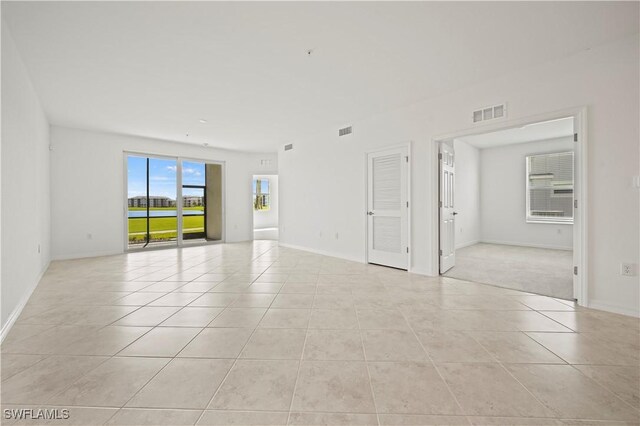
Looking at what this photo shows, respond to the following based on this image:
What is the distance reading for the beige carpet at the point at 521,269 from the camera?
3687 millimetres

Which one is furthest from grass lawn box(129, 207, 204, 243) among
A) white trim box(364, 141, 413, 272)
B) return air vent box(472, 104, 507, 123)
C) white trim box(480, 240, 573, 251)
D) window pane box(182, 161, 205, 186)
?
white trim box(480, 240, 573, 251)

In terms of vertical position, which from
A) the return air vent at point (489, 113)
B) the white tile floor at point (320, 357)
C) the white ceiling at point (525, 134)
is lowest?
the white tile floor at point (320, 357)

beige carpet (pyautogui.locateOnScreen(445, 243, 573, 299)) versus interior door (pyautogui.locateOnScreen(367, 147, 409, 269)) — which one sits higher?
interior door (pyautogui.locateOnScreen(367, 147, 409, 269))

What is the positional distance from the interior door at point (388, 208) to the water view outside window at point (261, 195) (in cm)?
787

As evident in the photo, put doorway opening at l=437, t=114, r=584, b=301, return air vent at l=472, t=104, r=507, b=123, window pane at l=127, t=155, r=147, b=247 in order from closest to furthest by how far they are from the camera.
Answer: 1. return air vent at l=472, t=104, r=507, b=123
2. doorway opening at l=437, t=114, r=584, b=301
3. window pane at l=127, t=155, r=147, b=247

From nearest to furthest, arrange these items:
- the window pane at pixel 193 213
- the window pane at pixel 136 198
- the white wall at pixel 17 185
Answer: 1. the white wall at pixel 17 185
2. the window pane at pixel 136 198
3. the window pane at pixel 193 213

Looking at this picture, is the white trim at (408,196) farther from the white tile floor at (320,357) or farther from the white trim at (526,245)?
the white trim at (526,245)

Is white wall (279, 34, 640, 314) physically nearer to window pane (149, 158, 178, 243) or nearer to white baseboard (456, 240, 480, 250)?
white baseboard (456, 240, 480, 250)

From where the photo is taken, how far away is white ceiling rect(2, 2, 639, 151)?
230 centimetres

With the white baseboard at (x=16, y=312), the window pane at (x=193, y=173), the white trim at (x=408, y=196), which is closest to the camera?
A: the white baseboard at (x=16, y=312)

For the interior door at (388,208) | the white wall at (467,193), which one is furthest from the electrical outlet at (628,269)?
the white wall at (467,193)

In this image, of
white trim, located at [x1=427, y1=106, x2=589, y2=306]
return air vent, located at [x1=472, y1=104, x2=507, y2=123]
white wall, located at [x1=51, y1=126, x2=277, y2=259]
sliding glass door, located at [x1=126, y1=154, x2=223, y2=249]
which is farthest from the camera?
sliding glass door, located at [x1=126, y1=154, x2=223, y2=249]

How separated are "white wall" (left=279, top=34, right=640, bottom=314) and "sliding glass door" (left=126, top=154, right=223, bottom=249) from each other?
14.7 ft

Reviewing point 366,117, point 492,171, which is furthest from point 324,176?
point 492,171
